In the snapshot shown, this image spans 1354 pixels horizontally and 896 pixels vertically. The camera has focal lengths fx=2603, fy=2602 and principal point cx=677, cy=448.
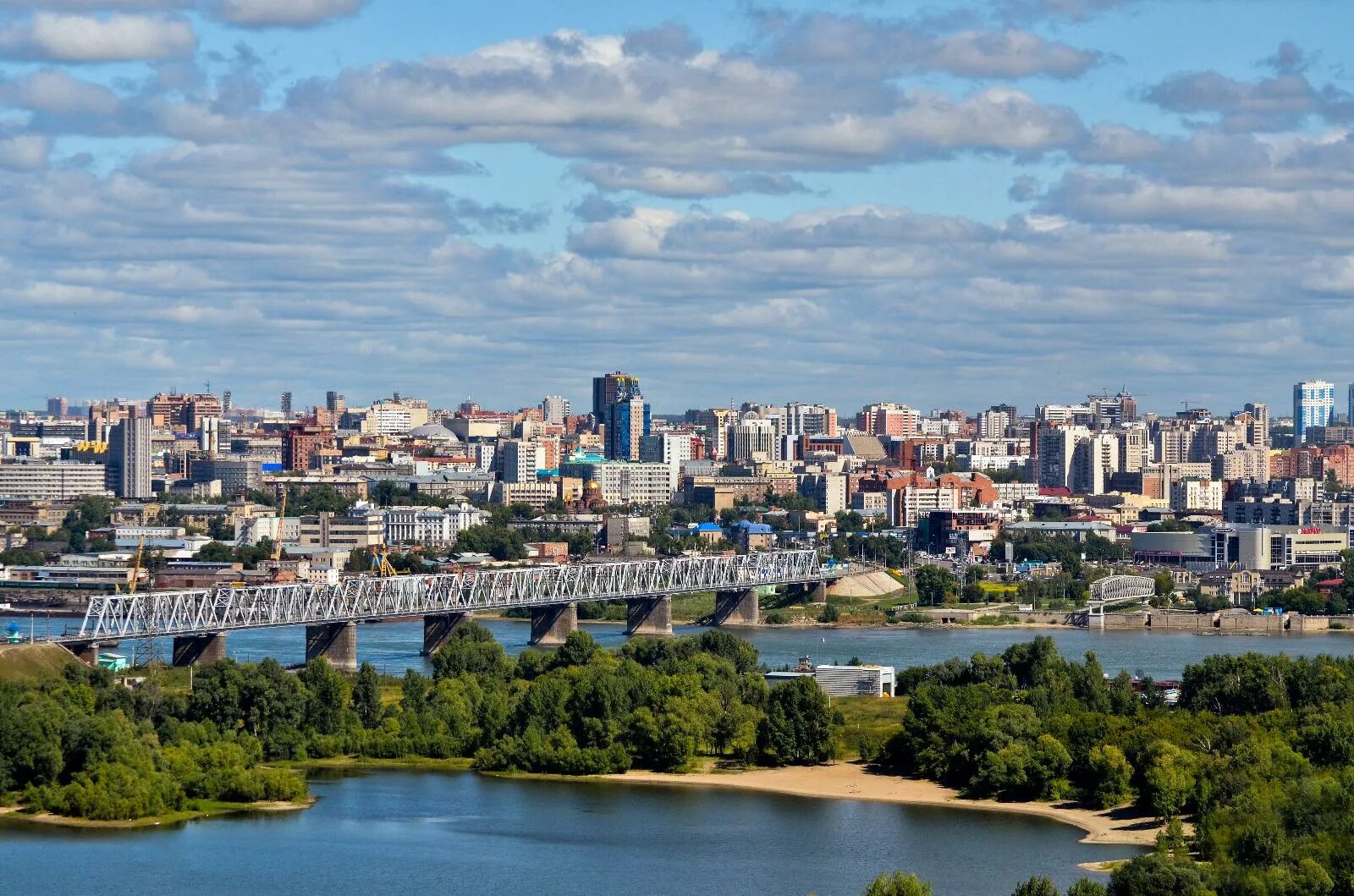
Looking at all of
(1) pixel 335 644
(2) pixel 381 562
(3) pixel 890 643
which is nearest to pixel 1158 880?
(1) pixel 335 644

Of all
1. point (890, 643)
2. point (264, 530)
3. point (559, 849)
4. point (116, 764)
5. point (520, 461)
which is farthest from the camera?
point (520, 461)

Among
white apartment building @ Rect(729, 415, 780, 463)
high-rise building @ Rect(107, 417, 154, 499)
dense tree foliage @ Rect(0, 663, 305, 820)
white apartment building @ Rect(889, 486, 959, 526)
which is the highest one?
white apartment building @ Rect(729, 415, 780, 463)

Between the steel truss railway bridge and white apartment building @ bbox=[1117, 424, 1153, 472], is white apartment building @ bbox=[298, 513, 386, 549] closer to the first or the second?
the steel truss railway bridge

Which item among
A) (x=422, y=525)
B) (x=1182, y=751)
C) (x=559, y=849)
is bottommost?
(x=559, y=849)

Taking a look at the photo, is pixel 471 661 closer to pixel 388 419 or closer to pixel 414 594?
pixel 414 594

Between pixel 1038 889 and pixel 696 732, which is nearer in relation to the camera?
pixel 1038 889

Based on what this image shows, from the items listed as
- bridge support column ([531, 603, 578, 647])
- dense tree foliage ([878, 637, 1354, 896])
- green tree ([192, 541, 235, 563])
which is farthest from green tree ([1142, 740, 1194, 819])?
green tree ([192, 541, 235, 563])

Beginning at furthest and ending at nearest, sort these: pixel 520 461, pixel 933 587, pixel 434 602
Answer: pixel 520 461, pixel 933 587, pixel 434 602

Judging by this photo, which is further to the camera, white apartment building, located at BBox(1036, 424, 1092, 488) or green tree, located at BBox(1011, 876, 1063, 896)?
white apartment building, located at BBox(1036, 424, 1092, 488)
